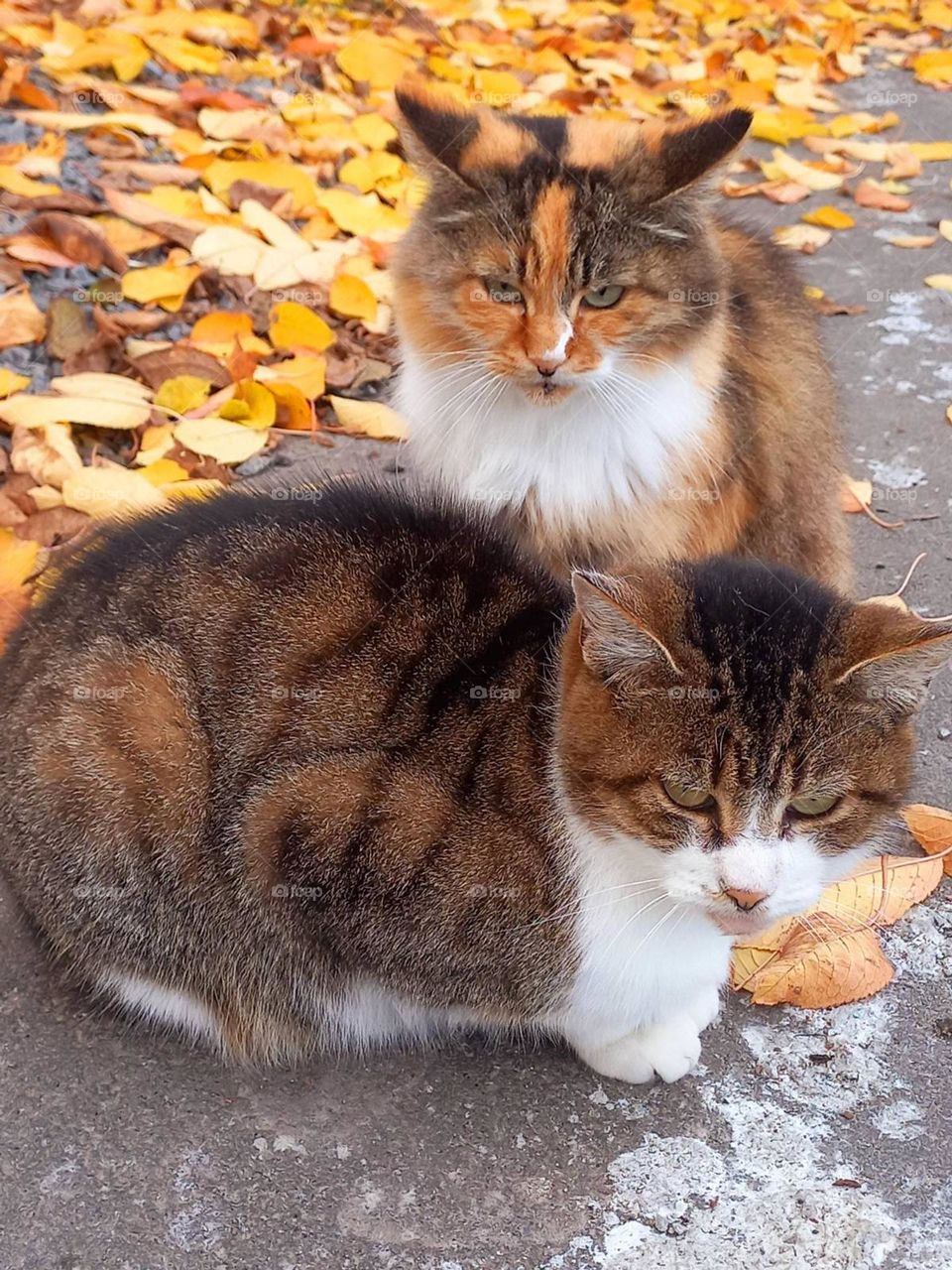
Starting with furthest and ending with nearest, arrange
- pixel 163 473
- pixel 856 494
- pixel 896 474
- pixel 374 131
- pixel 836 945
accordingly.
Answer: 1. pixel 374 131
2. pixel 896 474
3. pixel 856 494
4. pixel 163 473
5. pixel 836 945

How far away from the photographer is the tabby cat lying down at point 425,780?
5.88ft

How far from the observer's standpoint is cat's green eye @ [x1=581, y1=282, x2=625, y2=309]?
2.52 m

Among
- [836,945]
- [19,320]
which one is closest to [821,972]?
[836,945]

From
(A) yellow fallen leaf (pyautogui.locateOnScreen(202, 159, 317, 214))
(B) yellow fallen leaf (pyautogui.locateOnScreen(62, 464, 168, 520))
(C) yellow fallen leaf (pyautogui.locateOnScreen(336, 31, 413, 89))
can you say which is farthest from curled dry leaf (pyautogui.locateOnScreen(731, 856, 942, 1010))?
(C) yellow fallen leaf (pyautogui.locateOnScreen(336, 31, 413, 89))

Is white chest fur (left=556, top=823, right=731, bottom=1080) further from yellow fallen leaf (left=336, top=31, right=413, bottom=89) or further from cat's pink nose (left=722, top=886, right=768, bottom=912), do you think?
yellow fallen leaf (left=336, top=31, right=413, bottom=89)

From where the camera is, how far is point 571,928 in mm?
1942

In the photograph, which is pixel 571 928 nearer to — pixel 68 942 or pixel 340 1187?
pixel 340 1187

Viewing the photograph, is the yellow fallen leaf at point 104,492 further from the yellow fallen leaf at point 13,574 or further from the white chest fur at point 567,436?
the white chest fur at point 567,436

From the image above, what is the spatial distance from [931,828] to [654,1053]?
0.82 m

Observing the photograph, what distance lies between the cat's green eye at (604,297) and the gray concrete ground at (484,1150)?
1342 millimetres

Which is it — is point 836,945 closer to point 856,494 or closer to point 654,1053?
point 654,1053

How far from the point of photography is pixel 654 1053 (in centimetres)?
205


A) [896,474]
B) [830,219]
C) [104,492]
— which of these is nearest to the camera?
[104,492]

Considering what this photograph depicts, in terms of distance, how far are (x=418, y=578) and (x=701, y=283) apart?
946 mm
